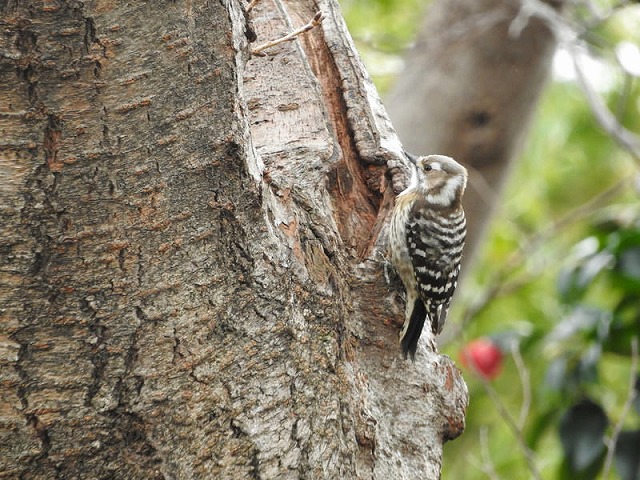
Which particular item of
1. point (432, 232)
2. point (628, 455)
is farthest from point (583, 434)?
point (432, 232)

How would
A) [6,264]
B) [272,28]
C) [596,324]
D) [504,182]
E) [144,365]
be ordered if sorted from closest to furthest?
[6,264] < [144,365] < [272,28] < [596,324] < [504,182]

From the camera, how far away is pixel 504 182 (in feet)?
20.0

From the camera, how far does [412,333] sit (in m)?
3.08

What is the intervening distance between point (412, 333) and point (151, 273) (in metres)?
1.19

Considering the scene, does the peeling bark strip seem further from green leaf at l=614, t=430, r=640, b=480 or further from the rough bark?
the rough bark

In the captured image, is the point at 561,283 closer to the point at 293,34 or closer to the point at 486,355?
the point at 486,355

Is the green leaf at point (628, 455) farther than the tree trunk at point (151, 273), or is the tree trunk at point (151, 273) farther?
the green leaf at point (628, 455)

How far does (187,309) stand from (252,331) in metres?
0.20

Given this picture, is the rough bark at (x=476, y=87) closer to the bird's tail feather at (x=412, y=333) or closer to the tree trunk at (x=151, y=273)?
the bird's tail feather at (x=412, y=333)

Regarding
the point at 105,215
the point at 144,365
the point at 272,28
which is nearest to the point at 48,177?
the point at 105,215

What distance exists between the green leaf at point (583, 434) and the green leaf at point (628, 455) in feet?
0.33

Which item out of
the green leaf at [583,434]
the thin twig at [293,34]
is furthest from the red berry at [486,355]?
the thin twig at [293,34]

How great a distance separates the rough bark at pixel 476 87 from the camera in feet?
19.1

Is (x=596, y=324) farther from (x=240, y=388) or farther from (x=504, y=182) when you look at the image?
(x=240, y=388)
